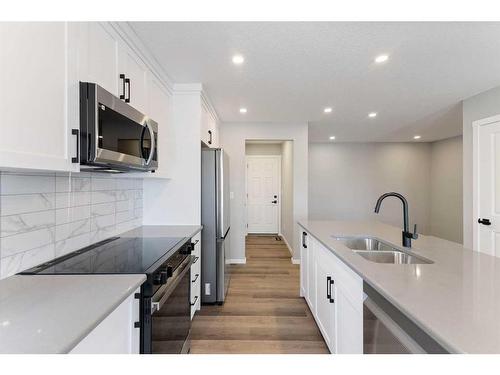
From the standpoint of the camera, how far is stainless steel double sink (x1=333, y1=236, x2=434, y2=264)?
1.63 meters

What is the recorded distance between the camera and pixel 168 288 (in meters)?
1.41

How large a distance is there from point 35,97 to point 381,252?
2.13m

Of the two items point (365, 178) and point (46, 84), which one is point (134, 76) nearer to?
point (46, 84)

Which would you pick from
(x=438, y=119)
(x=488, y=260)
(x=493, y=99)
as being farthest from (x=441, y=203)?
(x=488, y=260)

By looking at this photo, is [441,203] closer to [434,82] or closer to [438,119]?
[438,119]

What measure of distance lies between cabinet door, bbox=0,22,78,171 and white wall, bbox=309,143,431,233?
5.82 metres

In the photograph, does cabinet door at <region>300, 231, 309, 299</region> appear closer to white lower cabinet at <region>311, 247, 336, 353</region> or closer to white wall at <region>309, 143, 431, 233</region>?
white lower cabinet at <region>311, 247, 336, 353</region>

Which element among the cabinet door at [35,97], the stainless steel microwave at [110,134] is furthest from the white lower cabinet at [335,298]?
the cabinet door at [35,97]

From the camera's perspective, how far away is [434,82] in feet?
8.70

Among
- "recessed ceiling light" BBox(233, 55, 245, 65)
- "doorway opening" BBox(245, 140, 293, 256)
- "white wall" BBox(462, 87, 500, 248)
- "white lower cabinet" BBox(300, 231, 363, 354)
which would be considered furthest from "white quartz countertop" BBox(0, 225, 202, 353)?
"doorway opening" BBox(245, 140, 293, 256)

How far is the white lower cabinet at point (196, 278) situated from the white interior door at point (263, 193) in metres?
4.08

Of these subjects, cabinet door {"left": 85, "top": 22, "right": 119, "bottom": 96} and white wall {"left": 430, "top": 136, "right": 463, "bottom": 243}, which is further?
white wall {"left": 430, "top": 136, "right": 463, "bottom": 243}

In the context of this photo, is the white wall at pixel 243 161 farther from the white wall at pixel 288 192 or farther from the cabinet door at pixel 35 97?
the cabinet door at pixel 35 97

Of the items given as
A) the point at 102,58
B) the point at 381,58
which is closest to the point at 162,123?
the point at 102,58
